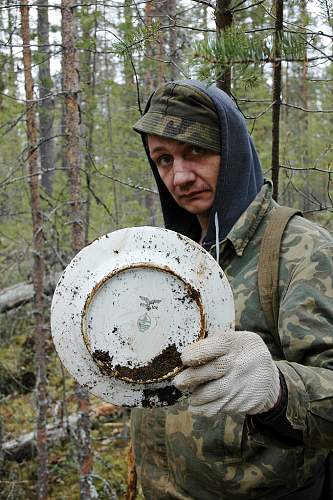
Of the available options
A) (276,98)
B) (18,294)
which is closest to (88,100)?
(18,294)

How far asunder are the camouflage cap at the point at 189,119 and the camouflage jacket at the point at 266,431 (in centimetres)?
33

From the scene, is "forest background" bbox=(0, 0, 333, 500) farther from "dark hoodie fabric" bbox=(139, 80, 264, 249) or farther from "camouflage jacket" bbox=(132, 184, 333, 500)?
"camouflage jacket" bbox=(132, 184, 333, 500)

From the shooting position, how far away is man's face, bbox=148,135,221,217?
230 centimetres

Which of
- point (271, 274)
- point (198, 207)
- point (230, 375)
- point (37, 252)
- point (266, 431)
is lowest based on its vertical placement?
point (37, 252)

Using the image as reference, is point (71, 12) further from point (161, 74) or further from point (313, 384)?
point (313, 384)

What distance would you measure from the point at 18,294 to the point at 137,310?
6919 mm

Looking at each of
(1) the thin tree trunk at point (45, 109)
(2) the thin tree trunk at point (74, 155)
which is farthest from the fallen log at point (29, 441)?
(1) the thin tree trunk at point (45, 109)

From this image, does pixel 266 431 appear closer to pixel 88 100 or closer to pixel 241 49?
pixel 241 49

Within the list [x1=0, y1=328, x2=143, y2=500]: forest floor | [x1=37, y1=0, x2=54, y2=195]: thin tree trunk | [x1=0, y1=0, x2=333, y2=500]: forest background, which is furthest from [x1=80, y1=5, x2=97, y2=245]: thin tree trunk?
[x1=0, y1=328, x2=143, y2=500]: forest floor

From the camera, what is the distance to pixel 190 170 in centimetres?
231

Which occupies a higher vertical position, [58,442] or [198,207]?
[198,207]

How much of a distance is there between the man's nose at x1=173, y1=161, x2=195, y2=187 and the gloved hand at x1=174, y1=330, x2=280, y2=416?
0.96m

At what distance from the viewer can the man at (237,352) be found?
151cm

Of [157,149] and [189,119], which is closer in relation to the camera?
[189,119]
